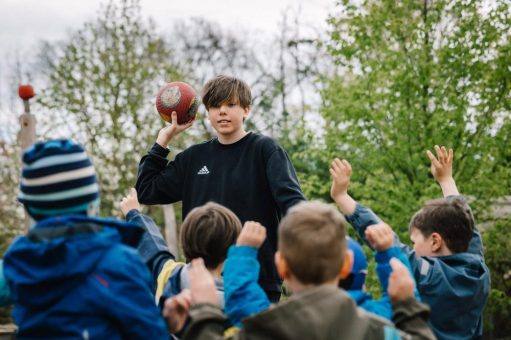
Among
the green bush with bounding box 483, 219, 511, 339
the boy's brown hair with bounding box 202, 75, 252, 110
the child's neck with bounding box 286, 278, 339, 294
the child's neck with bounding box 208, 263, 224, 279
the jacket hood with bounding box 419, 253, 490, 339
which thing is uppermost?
the boy's brown hair with bounding box 202, 75, 252, 110

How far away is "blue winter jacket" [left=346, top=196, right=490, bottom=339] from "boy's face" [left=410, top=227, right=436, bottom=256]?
0.09 meters

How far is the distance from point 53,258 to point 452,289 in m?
2.18

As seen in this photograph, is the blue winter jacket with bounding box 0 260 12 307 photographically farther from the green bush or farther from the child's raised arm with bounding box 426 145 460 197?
the green bush

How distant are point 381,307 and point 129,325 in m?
1.00

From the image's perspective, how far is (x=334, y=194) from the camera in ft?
12.0

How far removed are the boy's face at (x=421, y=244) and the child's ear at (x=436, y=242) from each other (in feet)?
0.06

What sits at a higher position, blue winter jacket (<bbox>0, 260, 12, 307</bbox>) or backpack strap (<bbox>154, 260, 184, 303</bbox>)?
blue winter jacket (<bbox>0, 260, 12, 307</bbox>)

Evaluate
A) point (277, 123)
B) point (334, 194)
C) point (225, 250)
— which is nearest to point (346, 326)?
point (225, 250)

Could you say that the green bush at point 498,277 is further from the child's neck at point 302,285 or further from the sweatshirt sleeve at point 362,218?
the child's neck at point 302,285

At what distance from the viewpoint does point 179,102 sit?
4820mm

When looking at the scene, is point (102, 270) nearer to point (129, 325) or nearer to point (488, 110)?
point (129, 325)

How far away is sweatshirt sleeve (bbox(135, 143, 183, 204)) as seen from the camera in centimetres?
470

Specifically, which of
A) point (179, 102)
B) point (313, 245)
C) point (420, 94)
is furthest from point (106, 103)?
point (313, 245)

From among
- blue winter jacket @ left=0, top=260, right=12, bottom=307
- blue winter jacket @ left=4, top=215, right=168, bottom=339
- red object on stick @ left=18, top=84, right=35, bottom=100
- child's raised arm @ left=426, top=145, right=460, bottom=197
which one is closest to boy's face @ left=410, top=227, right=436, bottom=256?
child's raised arm @ left=426, top=145, right=460, bottom=197
